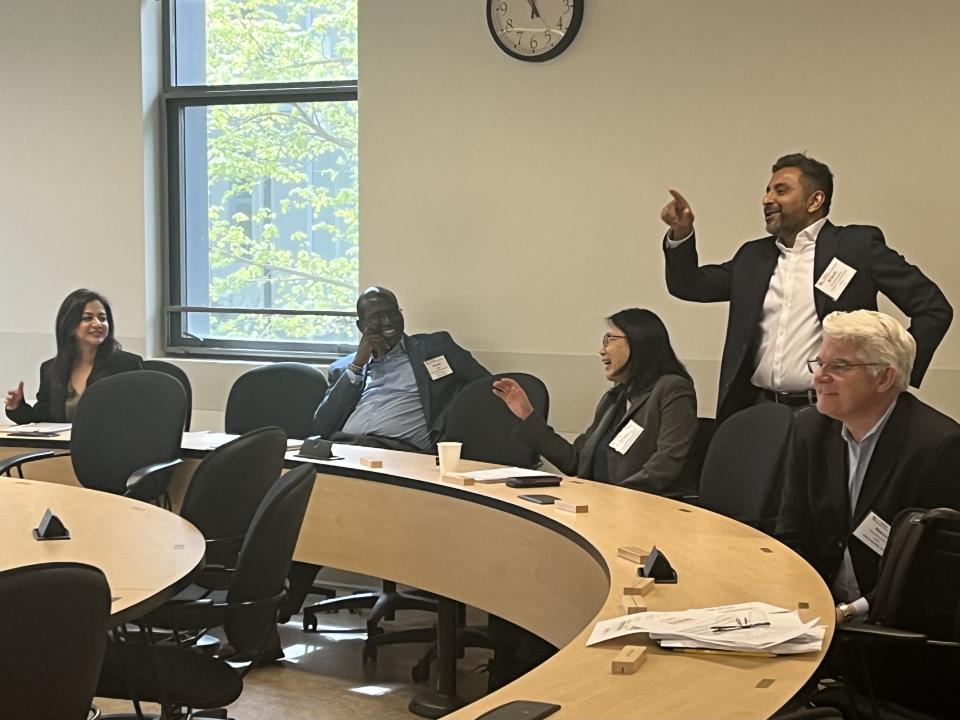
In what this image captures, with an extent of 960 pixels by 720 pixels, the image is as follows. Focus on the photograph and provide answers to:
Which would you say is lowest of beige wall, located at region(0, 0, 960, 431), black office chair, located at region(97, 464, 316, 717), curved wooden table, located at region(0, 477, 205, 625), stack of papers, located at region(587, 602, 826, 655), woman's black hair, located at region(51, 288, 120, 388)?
black office chair, located at region(97, 464, 316, 717)

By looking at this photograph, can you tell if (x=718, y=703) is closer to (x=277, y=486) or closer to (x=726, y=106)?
(x=277, y=486)

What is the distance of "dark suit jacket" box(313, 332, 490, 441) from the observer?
5.52 meters

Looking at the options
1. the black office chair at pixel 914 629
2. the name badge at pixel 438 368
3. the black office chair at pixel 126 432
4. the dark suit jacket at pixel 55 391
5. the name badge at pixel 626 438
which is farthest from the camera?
the name badge at pixel 438 368

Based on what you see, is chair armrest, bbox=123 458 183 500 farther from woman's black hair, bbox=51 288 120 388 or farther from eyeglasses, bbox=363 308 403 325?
eyeglasses, bbox=363 308 403 325

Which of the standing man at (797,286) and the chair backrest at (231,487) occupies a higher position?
the standing man at (797,286)

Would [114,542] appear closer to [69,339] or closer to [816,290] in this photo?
[816,290]

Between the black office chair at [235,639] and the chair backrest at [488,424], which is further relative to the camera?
the chair backrest at [488,424]

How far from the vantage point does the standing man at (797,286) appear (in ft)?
13.8

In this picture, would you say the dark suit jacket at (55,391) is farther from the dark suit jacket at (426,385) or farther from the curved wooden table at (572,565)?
the curved wooden table at (572,565)

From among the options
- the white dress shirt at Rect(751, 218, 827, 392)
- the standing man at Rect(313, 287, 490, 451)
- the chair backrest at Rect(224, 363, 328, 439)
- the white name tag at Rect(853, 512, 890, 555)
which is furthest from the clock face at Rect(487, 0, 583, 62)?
the white name tag at Rect(853, 512, 890, 555)

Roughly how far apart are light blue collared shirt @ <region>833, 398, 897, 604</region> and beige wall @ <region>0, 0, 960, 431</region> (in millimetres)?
2092

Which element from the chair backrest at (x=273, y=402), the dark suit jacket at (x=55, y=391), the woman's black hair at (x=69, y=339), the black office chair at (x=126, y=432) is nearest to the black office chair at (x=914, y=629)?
the black office chair at (x=126, y=432)

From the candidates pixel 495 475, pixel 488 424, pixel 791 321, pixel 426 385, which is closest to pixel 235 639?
pixel 495 475

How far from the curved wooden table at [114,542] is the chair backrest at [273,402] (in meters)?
1.89
